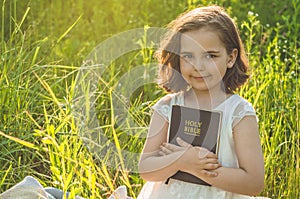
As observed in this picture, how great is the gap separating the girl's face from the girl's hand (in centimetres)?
24

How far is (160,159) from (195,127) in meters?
0.19

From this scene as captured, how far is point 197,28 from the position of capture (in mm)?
2926

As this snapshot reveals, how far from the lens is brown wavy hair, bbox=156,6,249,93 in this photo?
9.64ft

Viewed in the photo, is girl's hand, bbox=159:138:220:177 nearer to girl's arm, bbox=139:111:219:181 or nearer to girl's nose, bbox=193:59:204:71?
girl's arm, bbox=139:111:219:181

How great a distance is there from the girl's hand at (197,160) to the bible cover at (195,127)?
0.03 m

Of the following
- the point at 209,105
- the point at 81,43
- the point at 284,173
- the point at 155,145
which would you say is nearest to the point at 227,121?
the point at 209,105

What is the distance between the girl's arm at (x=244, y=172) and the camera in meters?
2.85

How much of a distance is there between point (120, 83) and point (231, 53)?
171 cm

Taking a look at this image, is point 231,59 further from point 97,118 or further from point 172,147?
point 97,118

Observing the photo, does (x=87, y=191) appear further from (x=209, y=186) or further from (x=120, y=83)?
(x=120, y=83)

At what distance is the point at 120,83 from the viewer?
4625 millimetres

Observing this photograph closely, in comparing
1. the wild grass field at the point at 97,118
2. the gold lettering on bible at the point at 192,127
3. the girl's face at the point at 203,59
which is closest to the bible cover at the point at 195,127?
the gold lettering on bible at the point at 192,127

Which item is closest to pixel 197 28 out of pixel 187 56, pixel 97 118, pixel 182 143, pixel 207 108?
pixel 187 56

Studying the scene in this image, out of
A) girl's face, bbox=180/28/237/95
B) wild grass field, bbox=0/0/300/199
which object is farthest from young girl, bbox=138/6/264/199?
wild grass field, bbox=0/0/300/199
